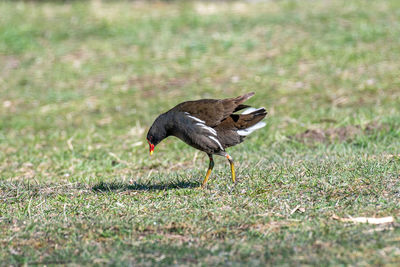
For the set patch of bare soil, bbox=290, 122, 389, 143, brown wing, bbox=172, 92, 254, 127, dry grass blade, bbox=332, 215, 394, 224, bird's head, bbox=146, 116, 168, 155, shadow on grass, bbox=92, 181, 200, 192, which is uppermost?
brown wing, bbox=172, 92, 254, 127

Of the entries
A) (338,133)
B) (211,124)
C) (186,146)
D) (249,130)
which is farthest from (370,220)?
(186,146)

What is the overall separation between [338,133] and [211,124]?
3727mm

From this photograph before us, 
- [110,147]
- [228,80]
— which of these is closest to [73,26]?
[228,80]

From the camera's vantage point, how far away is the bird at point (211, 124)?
6.18 meters

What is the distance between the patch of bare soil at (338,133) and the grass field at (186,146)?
29 millimetres

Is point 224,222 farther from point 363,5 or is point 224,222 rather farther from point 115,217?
point 363,5

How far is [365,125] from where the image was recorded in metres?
9.45

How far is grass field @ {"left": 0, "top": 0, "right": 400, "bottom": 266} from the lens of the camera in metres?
4.74

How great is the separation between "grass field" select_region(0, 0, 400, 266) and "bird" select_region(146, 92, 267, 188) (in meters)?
0.47

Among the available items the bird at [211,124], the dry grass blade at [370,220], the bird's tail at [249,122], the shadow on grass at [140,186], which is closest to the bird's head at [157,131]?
the bird at [211,124]

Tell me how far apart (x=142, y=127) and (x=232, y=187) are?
4.87 m

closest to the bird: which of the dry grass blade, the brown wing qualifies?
the brown wing

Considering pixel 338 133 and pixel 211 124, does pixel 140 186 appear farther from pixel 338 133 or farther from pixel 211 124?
pixel 338 133

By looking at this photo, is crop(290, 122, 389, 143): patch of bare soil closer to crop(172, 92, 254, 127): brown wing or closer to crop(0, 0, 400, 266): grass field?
crop(0, 0, 400, 266): grass field
